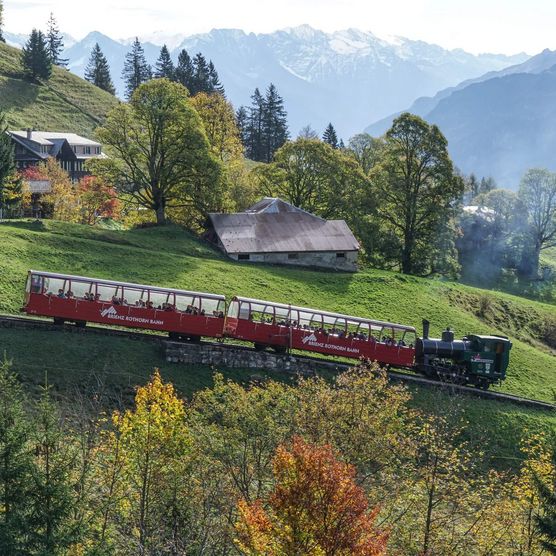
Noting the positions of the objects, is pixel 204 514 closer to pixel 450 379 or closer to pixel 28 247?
Answer: pixel 450 379

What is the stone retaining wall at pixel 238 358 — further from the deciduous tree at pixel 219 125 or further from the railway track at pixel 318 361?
the deciduous tree at pixel 219 125

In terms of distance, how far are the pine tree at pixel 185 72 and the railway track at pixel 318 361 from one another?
8556cm

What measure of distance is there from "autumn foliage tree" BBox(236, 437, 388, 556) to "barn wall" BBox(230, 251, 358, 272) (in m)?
41.4

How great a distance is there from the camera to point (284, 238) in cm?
6222

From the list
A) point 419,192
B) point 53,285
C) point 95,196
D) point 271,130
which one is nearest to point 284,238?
point 419,192

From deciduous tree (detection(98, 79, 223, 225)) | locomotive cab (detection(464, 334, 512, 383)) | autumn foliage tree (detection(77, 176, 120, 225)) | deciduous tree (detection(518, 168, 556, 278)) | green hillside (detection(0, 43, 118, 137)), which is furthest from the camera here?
green hillside (detection(0, 43, 118, 137))

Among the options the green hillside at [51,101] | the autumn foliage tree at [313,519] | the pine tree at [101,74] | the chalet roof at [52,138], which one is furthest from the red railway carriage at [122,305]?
the pine tree at [101,74]

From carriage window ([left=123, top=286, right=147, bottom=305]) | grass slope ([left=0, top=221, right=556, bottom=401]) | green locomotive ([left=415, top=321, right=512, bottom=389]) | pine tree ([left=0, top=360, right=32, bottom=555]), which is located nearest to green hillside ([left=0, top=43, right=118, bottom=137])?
grass slope ([left=0, top=221, right=556, bottom=401])

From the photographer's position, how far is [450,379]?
42.9 metres

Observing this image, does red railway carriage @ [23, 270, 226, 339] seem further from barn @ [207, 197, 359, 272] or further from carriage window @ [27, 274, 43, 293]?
barn @ [207, 197, 359, 272]

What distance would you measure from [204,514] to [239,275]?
32.9 metres

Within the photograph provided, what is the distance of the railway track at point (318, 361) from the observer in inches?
1492

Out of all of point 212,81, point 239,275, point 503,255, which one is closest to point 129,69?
point 212,81

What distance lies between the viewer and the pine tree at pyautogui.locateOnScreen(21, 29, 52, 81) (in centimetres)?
11388
